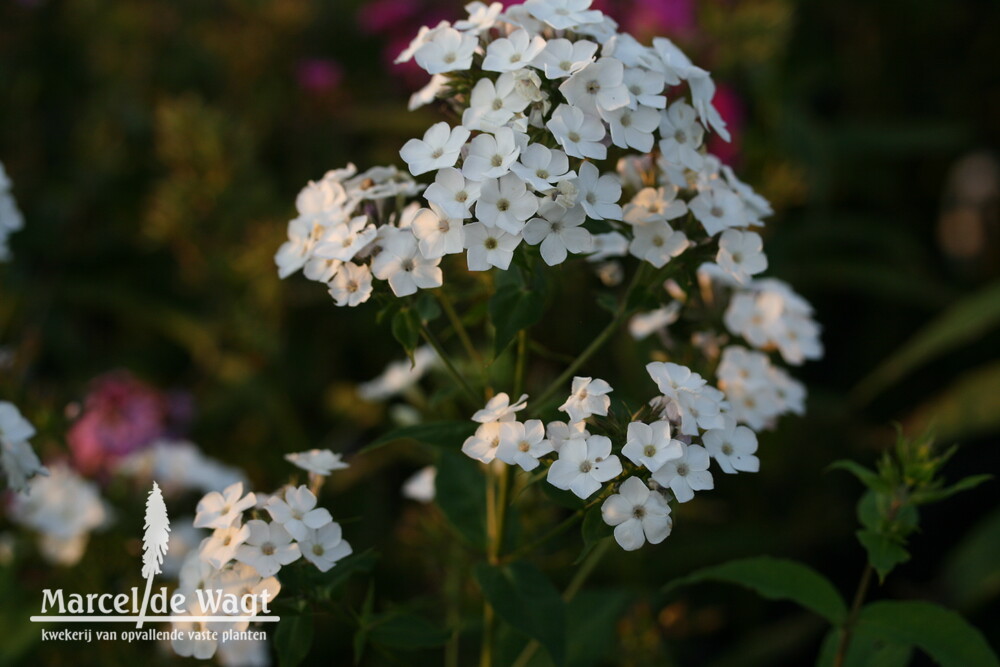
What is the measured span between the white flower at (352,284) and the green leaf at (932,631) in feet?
2.69

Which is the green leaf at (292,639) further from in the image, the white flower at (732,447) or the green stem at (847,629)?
the green stem at (847,629)

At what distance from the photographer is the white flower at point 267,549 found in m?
1.10

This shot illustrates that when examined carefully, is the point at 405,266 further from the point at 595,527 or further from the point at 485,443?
the point at 595,527

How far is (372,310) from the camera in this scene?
10.8ft

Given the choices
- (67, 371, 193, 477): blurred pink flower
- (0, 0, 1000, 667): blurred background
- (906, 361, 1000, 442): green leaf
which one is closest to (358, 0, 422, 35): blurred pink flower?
(0, 0, 1000, 667): blurred background

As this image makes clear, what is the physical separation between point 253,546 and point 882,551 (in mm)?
794

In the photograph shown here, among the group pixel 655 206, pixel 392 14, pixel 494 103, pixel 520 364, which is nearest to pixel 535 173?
pixel 494 103

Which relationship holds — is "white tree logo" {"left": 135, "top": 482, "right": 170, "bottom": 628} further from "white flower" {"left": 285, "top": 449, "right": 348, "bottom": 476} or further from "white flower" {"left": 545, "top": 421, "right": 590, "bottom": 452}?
"white flower" {"left": 545, "top": 421, "right": 590, "bottom": 452}

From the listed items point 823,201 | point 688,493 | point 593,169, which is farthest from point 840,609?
point 823,201

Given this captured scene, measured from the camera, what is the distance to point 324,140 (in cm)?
390

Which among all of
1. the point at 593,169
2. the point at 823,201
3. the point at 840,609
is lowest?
the point at 840,609

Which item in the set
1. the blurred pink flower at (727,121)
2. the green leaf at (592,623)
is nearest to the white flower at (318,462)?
the green leaf at (592,623)

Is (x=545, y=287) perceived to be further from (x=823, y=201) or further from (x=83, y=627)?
(x=823, y=201)

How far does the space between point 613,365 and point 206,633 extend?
2.06 metres
